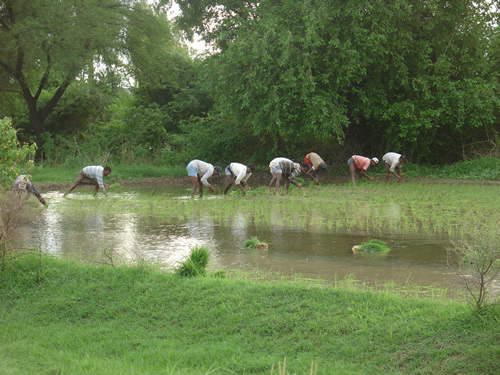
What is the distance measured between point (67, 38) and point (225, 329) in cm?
2215

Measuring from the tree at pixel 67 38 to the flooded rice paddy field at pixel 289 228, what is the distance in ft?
31.6

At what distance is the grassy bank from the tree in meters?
19.9

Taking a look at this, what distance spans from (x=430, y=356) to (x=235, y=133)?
71.1 feet

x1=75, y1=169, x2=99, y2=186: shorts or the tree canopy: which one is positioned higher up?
the tree canopy

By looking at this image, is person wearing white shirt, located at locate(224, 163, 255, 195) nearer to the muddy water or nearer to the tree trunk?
the muddy water

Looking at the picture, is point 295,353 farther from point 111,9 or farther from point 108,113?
point 108,113

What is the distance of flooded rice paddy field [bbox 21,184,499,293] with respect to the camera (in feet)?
26.0

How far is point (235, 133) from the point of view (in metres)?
25.8

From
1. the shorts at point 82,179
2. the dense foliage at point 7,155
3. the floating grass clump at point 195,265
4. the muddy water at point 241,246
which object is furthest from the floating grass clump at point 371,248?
the shorts at point 82,179

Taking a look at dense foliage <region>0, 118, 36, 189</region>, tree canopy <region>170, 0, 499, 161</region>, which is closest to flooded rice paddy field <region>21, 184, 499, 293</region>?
dense foliage <region>0, 118, 36, 189</region>

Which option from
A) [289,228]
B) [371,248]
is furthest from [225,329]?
[289,228]

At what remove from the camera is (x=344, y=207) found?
14.1 metres

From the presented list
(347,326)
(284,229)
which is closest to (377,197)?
(284,229)

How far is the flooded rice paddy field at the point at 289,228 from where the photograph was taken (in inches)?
312
